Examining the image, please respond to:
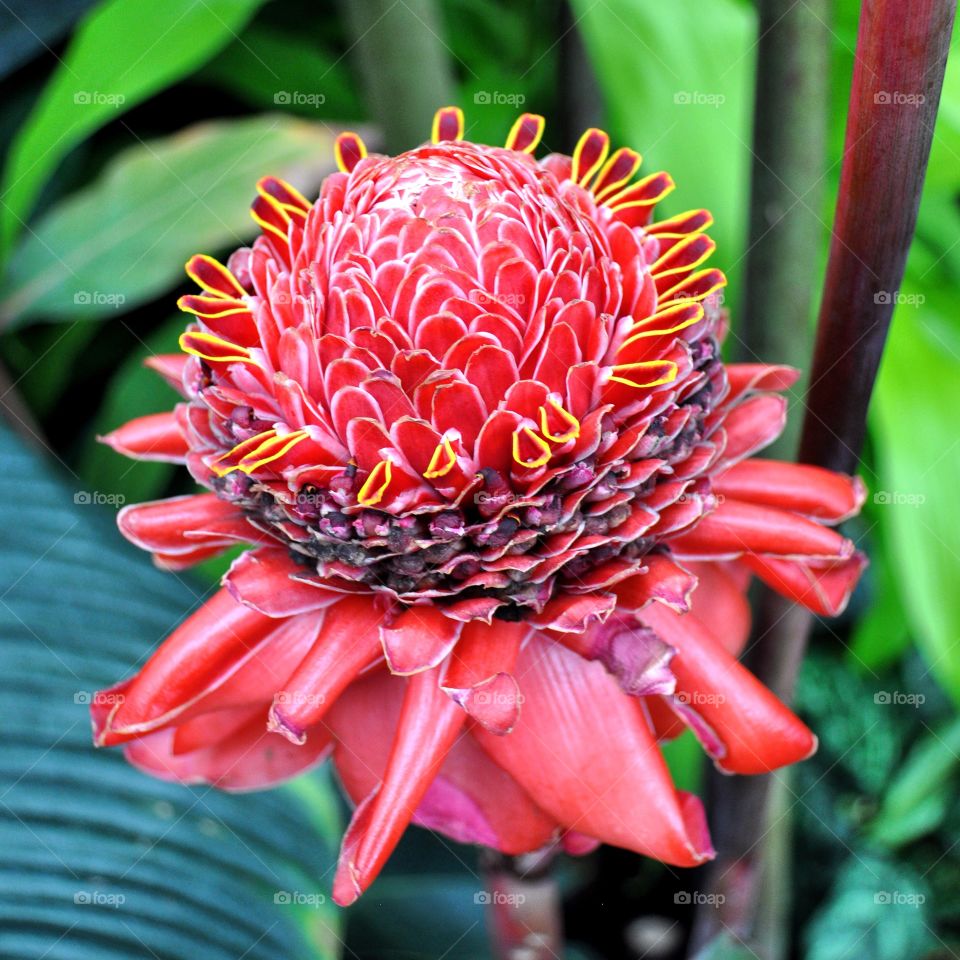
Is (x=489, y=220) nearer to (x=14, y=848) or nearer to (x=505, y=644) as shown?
(x=505, y=644)

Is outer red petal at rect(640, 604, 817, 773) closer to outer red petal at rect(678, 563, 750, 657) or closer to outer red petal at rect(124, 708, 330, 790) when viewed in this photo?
outer red petal at rect(678, 563, 750, 657)

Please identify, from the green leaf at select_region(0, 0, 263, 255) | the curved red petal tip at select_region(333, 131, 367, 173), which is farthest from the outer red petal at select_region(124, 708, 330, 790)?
the green leaf at select_region(0, 0, 263, 255)

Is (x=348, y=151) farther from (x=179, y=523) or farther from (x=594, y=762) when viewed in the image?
(x=594, y=762)

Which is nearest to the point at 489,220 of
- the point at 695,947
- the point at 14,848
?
the point at 14,848

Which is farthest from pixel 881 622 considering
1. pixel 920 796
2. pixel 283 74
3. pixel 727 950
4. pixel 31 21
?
pixel 31 21

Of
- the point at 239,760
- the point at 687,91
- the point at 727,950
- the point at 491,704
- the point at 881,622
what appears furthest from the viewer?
the point at 881,622

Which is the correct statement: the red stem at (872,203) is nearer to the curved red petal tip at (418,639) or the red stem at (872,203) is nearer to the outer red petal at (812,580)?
the outer red petal at (812,580)
